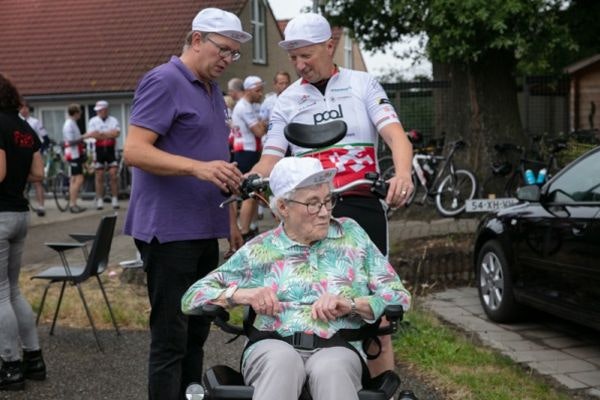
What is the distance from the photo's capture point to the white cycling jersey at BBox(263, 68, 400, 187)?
12.4 feet

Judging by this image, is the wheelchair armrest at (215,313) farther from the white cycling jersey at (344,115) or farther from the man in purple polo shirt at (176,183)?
the white cycling jersey at (344,115)

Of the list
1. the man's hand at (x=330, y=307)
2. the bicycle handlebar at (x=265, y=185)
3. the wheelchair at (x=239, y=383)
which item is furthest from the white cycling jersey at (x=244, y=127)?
the man's hand at (x=330, y=307)

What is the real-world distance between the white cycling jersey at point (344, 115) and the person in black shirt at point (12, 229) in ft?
6.45

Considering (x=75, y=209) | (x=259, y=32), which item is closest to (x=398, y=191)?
(x=75, y=209)

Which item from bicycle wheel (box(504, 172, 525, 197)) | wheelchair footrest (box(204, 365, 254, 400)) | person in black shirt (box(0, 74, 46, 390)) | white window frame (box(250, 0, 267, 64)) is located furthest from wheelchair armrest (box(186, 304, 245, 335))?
white window frame (box(250, 0, 267, 64))

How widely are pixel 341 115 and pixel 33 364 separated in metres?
2.87

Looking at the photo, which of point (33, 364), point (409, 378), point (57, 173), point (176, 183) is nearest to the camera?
point (176, 183)

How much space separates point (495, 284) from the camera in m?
6.70

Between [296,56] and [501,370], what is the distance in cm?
259

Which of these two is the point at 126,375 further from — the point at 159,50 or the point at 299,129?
the point at 159,50

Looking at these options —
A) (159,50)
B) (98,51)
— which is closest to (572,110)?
(159,50)

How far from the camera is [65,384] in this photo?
17.3 ft

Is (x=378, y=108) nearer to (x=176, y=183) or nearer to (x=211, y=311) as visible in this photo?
(x=176, y=183)

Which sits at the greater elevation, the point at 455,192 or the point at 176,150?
the point at 176,150
